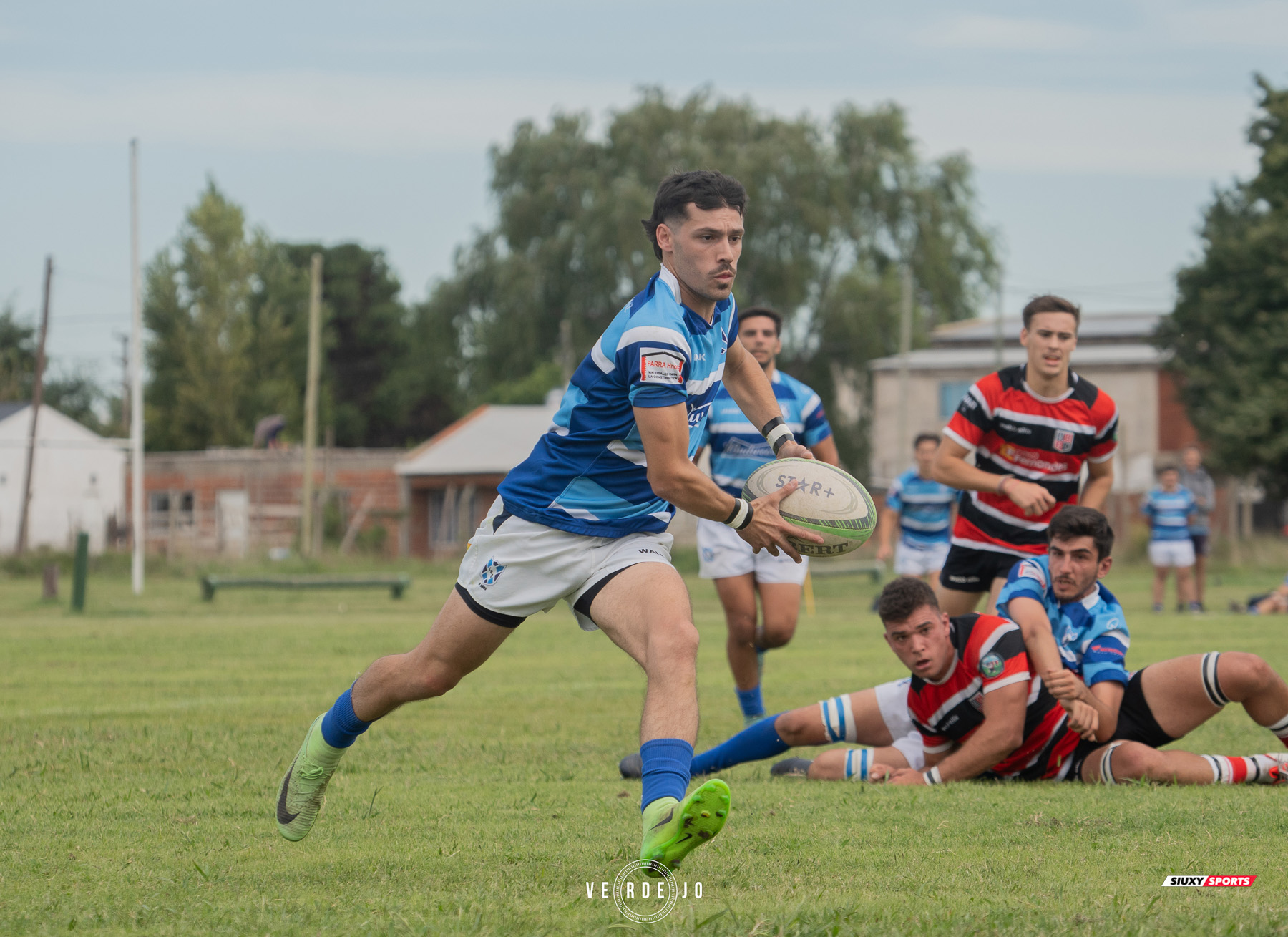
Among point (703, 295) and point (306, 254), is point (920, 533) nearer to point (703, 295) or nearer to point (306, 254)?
point (703, 295)

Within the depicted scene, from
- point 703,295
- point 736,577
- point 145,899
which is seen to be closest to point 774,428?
point 703,295

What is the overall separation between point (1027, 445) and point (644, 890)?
4322 mm

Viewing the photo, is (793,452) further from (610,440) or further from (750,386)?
(610,440)

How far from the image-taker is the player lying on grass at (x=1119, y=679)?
20.6 feet

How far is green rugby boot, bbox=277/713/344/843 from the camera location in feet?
16.8

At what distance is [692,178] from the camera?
4715 mm

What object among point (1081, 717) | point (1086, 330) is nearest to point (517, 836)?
point (1081, 717)

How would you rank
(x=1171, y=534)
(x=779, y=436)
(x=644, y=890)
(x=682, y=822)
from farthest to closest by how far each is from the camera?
(x=1171, y=534)
(x=779, y=436)
(x=644, y=890)
(x=682, y=822)

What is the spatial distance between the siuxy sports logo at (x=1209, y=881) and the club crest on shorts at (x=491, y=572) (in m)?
2.27

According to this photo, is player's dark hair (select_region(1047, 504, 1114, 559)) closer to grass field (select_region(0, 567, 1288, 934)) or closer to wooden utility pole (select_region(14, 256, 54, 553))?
grass field (select_region(0, 567, 1288, 934))

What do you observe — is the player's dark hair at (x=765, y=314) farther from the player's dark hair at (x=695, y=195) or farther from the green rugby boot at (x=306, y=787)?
the green rugby boot at (x=306, y=787)

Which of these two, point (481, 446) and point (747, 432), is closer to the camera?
point (747, 432)

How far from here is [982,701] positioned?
20.6ft

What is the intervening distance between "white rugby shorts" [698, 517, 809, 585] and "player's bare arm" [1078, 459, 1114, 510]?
192cm
